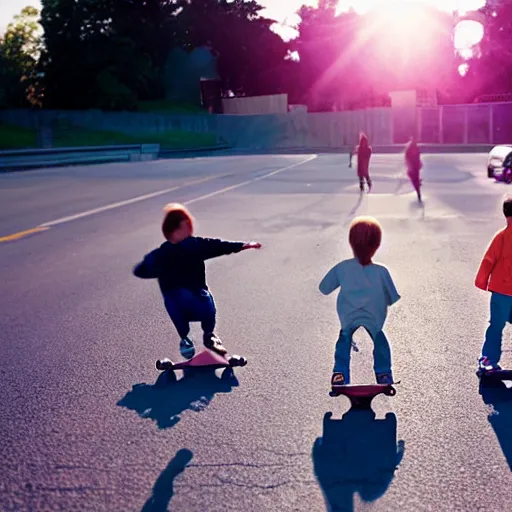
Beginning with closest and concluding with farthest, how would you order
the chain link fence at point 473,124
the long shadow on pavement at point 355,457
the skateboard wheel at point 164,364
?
Answer: the long shadow on pavement at point 355,457 → the skateboard wheel at point 164,364 → the chain link fence at point 473,124

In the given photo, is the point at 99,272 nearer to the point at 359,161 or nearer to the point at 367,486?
the point at 367,486

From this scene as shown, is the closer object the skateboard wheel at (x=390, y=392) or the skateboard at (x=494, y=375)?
the skateboard wheel at (x=390, y=392)

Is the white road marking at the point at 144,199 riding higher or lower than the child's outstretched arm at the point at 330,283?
lower

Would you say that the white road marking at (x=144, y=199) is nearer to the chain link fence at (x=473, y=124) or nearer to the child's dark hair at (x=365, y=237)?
the child's dark hair at (x=365, y=237)

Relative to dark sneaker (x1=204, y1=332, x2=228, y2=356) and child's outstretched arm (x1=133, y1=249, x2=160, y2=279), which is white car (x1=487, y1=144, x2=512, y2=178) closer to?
dark sneaker (x1=204, y1=332, x2=228, y2=356)

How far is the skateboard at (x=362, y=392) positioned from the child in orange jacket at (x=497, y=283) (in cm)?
84

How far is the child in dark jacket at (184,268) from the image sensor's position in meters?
5.40

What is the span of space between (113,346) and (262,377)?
5.05 ft

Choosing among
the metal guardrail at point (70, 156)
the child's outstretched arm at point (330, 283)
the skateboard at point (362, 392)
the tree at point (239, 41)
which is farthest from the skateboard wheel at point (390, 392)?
the tree at point (239, 41)

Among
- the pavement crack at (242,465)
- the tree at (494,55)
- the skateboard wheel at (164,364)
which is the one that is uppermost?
the tree at (494,55)

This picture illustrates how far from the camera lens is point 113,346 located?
241 inches

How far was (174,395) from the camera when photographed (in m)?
4.98

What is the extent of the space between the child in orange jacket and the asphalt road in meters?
0.24

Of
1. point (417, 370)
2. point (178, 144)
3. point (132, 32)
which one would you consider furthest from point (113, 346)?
point (132, 32)
